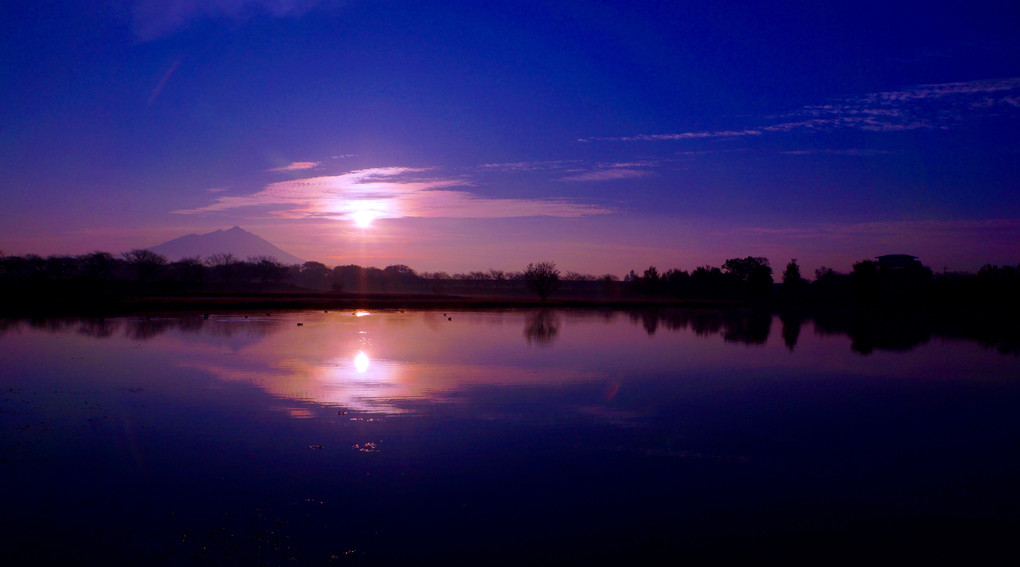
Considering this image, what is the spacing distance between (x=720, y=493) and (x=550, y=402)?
6677 millimetres

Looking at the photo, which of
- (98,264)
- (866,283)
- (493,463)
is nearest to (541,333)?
(493,463)

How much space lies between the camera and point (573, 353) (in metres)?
25.8

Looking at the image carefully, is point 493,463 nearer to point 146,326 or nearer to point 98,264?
point 146,326

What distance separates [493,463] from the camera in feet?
33.3

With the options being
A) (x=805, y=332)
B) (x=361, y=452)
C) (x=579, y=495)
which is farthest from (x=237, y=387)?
(x=805, y=332)

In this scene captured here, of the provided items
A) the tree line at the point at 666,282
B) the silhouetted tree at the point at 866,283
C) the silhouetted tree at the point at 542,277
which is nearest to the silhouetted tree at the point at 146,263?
the tree line at the point at 666,282

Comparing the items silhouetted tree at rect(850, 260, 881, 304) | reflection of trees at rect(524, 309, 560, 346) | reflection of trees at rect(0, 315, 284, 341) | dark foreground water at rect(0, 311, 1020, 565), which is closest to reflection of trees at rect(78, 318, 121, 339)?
reflection of trees at rect(0, 315, 284, 341)

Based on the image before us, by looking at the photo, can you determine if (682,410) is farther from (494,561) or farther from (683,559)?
(494,561)

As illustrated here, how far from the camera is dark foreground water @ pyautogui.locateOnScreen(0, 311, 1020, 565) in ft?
23.7

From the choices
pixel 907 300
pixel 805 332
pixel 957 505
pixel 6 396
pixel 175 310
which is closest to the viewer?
pixel 957 505

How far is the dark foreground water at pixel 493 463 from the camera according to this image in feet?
23.7

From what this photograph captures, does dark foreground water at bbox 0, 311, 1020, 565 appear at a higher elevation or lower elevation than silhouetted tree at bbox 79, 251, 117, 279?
lower

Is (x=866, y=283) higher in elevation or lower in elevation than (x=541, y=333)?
higher

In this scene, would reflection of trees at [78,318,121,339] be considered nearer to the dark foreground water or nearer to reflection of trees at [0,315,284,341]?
reflection of trees at [0,315,284,341]
